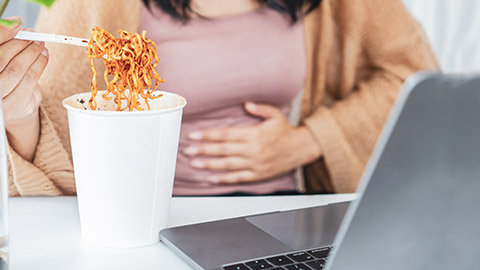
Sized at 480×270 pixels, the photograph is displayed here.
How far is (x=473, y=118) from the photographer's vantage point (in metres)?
0.35

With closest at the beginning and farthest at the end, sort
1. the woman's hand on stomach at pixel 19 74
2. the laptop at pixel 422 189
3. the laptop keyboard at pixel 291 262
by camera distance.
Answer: the laptop at pixel 422 189 < the laptop keyboard at pixel 291 262 < the woman's hand on stomach at pixel 19 74

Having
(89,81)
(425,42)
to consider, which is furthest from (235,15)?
(425,42)

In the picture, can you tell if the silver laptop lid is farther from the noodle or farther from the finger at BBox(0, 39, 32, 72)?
the finger at BBox(0, 39, 32, 72)

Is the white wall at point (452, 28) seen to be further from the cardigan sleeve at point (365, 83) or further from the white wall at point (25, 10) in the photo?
the white wall at point (25, 10)

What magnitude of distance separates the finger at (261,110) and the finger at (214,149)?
77 mm

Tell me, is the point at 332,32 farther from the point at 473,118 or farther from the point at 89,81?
the point at 473,118

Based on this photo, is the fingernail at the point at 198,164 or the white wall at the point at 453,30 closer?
the fingernail at the point at 198,164

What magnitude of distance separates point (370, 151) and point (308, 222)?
60 centimetres

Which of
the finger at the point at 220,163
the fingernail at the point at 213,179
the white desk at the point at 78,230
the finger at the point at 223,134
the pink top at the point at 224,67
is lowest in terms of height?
the fingernail at the point at 213,179

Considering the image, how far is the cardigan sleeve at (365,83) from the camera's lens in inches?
49.1

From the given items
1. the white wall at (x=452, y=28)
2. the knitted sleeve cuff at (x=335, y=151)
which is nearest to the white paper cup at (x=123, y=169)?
the knitted sleeve cuff at (x=335, y=151)

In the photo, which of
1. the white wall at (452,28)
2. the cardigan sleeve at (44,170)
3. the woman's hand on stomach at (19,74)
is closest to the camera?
the woman's hand on stomach at (19,74)

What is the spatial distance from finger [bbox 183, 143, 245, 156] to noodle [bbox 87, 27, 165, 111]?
47 centimetres

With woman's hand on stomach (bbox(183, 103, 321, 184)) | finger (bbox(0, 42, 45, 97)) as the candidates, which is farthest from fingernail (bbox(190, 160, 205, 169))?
finger (bbox(0, 42, 45, 97))
